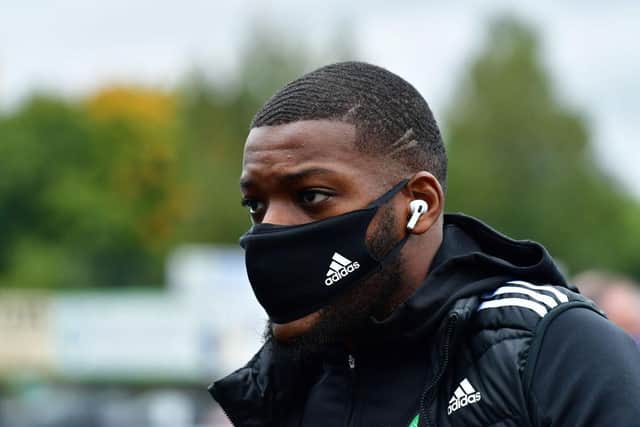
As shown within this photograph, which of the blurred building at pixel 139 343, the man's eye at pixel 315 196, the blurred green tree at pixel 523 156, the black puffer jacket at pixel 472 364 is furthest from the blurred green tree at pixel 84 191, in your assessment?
the man's eye at pixel 315 196

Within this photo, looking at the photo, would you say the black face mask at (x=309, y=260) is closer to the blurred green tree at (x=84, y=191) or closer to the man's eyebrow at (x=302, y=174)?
the man's eyebrow at (x=302, y=174)

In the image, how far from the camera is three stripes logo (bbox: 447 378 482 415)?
2619mm

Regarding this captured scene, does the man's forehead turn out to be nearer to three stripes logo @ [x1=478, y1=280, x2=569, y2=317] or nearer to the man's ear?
the man's ear

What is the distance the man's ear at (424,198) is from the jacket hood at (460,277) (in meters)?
0.10

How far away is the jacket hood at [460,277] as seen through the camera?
9.17 feet

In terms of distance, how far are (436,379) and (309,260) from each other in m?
0.37

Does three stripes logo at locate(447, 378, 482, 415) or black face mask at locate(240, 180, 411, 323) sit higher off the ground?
black face mask at locate(240, 180, 411, 323)

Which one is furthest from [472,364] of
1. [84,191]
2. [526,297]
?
[84,191]

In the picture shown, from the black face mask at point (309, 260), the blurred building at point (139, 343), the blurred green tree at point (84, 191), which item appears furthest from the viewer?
the blurred green tree at point (84, 191)

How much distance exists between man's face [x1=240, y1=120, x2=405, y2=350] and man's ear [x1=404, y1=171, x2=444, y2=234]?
0.03 m

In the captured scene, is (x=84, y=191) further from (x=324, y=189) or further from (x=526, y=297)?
(x=526, y=297)

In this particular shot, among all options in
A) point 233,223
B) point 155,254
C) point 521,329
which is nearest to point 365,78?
point 521,329

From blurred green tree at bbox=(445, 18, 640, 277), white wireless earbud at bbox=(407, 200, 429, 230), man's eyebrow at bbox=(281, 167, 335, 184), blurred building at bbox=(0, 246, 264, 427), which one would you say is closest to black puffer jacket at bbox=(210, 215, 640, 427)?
white wireless earbud at bbox=(407, 200, 429, 230)

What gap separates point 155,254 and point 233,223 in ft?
27.7
